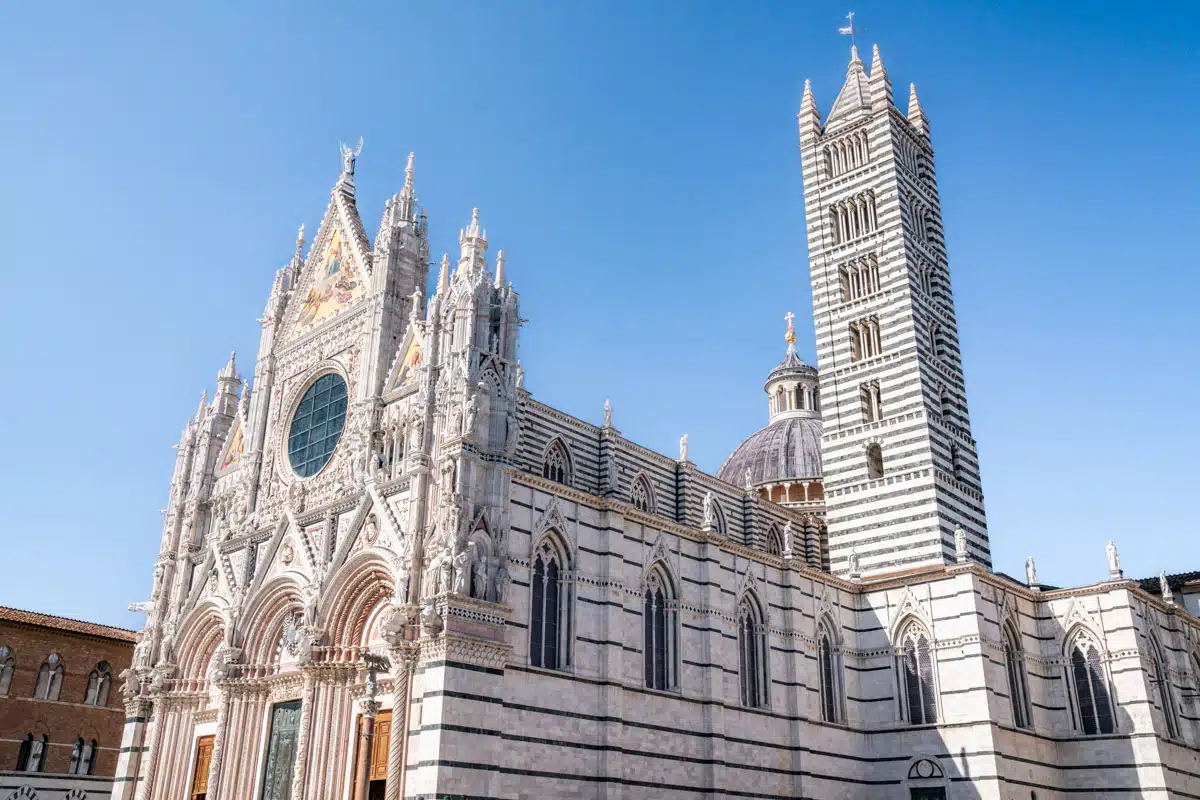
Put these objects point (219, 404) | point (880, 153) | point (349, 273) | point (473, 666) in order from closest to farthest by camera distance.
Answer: point (473, 666), point (349, 273), point (219, 404), point (880, 153)

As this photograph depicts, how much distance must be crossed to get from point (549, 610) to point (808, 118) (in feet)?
82.7

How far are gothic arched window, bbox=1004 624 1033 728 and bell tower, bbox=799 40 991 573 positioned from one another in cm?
297

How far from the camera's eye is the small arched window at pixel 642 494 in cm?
3238

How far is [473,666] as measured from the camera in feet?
66.0

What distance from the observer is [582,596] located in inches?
907

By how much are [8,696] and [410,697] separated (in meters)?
19.4

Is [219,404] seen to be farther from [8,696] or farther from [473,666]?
[473,666]

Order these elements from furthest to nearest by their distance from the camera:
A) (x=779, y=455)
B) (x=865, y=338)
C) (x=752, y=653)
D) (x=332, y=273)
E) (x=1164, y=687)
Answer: (x=779, y=455)
(x=865, y=338)
(x=1164, y=687)
(x=332, y=273)
(x=752, y=653)

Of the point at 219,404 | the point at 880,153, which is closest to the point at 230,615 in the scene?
the point at 219,404

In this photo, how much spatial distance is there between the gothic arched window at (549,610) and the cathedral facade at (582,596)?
0.07 meters

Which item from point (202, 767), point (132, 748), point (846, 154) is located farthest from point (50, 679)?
point (846, 154)

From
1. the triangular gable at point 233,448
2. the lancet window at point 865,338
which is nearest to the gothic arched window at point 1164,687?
the lancet window at point 865,338

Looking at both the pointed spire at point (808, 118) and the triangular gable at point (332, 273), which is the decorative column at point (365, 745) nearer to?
the triangular gable at point (332, 273)

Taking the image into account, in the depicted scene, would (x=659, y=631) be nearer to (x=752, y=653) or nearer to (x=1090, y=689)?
(x=752, y=653)
